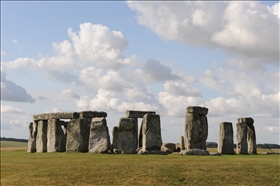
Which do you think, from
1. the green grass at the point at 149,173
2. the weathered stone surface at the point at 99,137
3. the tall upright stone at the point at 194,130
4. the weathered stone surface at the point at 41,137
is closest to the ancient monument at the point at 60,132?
the weathered stone surface at the point at 41,137

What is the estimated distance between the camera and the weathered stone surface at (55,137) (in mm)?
32312

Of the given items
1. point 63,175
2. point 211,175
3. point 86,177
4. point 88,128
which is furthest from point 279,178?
point 88,128

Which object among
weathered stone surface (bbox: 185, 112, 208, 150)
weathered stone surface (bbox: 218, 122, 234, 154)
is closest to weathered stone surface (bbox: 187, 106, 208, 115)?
weathered stone surface (bbox: 185, 112, 208, 150)

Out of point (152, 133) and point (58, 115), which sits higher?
point (58, 115)

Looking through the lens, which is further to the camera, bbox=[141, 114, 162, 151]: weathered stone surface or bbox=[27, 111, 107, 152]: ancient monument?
bbox=[27, 111, 107, 152]: ancient monument

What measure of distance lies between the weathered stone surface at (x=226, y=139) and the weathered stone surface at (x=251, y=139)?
213cm

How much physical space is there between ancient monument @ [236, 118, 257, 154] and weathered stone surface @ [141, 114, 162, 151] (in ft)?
21.3

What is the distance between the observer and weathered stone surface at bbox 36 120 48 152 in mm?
33906

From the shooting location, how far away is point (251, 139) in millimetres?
31031

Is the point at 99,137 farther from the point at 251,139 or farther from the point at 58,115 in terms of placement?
the point at 251,139

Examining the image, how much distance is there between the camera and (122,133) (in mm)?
27656

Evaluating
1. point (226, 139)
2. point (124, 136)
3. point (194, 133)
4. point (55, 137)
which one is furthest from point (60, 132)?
point (226, 139)

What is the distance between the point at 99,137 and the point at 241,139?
34.4ft

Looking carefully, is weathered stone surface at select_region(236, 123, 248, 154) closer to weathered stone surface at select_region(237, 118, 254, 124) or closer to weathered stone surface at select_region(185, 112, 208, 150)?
weathered stone surface at select_region(237, 118, 254, 124)
